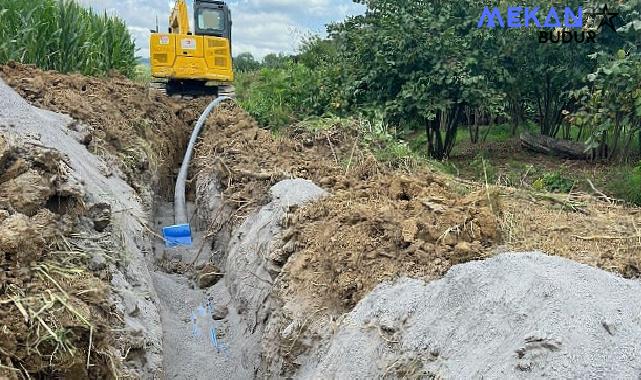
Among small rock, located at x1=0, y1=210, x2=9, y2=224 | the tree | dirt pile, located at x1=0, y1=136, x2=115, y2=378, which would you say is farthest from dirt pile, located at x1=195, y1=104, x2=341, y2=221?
the tree

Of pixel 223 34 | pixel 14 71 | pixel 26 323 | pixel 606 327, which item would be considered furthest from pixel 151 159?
pixel 223 34

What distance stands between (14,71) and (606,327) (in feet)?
27.4

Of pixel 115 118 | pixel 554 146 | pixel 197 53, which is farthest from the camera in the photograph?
pixel 197 53

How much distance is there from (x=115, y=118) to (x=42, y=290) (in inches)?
230

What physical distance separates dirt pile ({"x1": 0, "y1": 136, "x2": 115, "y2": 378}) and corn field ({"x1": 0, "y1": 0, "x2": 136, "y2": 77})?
22.4 feet

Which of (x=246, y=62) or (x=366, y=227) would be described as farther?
(x=246, y=62)

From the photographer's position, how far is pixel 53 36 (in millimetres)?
10570

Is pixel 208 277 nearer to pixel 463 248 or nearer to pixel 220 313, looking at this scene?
pixel 220 313

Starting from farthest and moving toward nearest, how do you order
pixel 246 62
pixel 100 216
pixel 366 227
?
pixel 246 62
pixel 100 216
pixel 366 227

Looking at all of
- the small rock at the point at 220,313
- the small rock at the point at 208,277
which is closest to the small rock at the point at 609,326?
the small rock at the point at 220,313

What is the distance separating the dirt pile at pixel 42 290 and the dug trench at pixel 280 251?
0.02 m

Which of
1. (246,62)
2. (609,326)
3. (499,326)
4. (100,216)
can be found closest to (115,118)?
(100,216)

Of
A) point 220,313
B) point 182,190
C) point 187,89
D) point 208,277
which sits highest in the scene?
point 187,89

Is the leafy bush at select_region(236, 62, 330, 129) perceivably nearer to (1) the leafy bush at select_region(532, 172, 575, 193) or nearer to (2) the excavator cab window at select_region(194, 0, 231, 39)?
(2) the excavator cab window at select_region(194, 0, 231, 39)
